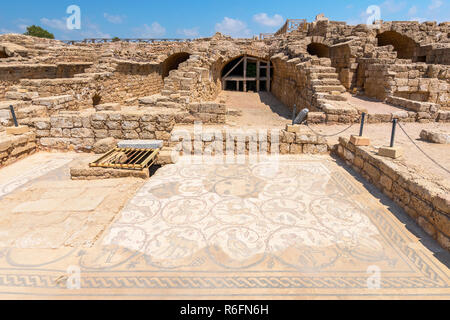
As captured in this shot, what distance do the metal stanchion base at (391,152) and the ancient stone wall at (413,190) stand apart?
0.48 feet

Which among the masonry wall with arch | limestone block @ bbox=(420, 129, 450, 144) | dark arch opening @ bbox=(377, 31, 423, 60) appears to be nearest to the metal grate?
limestone block @ bbox=(420, 129, 450, 144)

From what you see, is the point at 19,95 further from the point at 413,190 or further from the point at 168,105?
the point at 413,190

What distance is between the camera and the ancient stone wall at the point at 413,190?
119 inches

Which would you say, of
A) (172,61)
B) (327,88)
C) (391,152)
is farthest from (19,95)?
(172,61)

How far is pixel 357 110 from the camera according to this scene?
8609 mm

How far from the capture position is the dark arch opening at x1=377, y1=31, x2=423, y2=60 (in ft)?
56.7

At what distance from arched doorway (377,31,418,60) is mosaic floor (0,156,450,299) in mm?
18521

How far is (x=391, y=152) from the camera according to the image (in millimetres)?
4477

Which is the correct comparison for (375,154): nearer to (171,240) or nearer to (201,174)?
(201,174)

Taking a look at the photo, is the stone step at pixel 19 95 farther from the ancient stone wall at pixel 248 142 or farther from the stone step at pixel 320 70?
the stone step at pixel 320 70

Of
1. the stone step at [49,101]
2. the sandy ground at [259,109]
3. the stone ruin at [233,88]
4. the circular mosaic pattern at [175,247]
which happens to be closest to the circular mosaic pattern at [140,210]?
the circular mosaic pattern at [175,247]

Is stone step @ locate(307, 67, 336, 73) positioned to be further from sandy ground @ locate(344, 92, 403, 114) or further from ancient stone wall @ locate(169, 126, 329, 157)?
ancient stone wall @ locate(169, 126, 329, 157)
